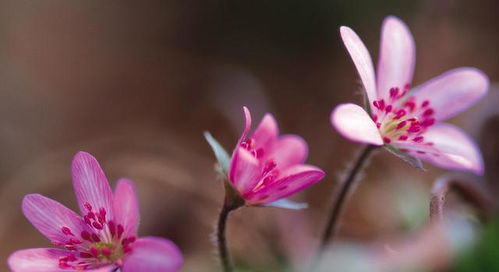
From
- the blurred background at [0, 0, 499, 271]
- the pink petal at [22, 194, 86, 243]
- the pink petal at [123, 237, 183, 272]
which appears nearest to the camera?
the pink petal at [123, 237, 183, 272]

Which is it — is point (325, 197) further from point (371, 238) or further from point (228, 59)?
point (228, 59)

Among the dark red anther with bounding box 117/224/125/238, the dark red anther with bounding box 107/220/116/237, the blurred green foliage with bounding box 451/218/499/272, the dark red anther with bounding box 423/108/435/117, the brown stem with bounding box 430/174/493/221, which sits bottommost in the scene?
the blurred green foliage with bounding box 451/218/499/272

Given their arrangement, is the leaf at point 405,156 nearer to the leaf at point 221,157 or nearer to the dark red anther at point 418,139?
the dark red anther at point 418,139

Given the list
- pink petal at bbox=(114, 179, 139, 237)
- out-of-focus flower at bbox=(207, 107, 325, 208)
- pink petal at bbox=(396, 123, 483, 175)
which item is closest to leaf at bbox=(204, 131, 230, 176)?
out-of-focus flower at bbox=(207, 107, 325, 208)

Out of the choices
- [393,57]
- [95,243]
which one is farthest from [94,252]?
[393,57]

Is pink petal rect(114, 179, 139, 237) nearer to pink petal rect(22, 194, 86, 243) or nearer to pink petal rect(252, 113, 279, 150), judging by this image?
pink petal rect(22, 194, 86, 243)

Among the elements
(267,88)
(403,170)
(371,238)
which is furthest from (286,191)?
(267,88)

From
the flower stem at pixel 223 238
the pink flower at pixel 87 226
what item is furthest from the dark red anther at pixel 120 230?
the flower stem at pixel 223 238
